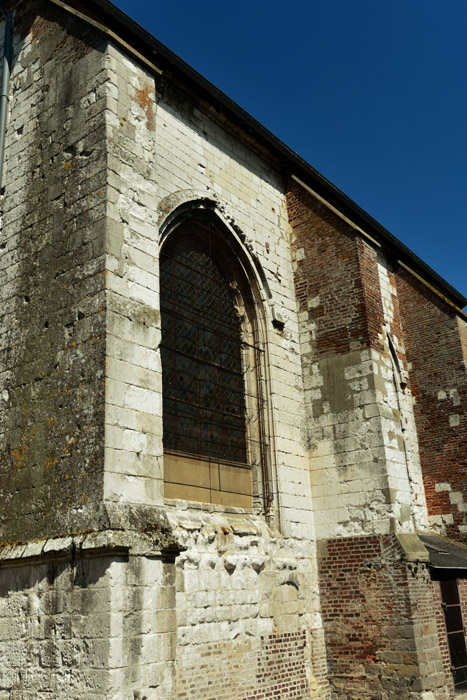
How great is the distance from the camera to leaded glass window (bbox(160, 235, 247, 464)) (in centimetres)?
777

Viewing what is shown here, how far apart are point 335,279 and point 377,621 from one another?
4.61 metres

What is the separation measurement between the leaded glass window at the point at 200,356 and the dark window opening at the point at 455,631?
372 centimetres

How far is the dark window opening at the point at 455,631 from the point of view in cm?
927

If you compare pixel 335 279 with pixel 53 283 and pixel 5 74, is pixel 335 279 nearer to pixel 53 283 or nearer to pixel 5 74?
pixel 53 283

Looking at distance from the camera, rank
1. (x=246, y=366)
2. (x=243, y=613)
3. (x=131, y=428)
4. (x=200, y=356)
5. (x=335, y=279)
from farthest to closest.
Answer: (x=335, y=279) < (x=246, y=366) < (x=200, y=356) < (x=243, y=613) < (x=131, y=428)

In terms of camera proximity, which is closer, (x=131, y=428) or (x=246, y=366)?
(x=131, y=428)

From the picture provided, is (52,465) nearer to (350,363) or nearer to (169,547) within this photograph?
(169,547)

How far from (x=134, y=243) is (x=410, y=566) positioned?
508cm

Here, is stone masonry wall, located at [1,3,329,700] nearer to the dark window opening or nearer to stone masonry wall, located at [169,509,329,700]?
stone masonry wall, located at [169,509,329,700]

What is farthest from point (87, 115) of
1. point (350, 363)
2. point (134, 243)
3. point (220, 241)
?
point (350, 363)

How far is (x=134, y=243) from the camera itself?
20.6 ft

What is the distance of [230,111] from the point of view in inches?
371

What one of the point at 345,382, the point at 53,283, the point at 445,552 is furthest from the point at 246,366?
the point at 445,552

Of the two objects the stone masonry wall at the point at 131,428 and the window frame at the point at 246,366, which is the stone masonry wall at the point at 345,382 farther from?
the window frame at the point at 246,366
